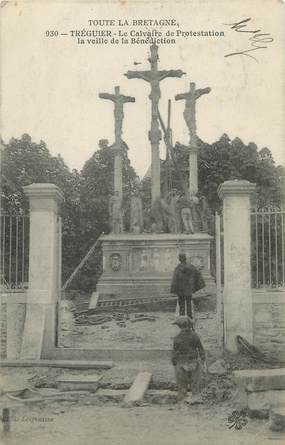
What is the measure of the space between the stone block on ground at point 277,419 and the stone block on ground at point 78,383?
247cm

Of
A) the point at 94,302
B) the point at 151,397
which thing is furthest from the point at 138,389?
the point at 94,302

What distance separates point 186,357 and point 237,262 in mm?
2061

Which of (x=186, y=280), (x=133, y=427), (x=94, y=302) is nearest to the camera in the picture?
(x=133, y=427)

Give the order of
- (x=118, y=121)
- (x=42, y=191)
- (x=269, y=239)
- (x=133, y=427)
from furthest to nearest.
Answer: (x=118, y=121)
(x=42, y=191)
(x=269, y=239)
(x=133, y=427)

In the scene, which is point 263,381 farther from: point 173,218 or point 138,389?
point 173,218

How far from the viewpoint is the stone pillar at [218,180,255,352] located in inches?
356

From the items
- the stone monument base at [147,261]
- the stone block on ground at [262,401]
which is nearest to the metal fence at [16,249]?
the stone block on ground at [262,401]

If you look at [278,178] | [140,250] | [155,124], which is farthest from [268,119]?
[278,178]

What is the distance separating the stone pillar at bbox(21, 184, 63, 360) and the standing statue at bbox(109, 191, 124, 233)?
8.49m

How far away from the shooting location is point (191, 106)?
1892 centimetres

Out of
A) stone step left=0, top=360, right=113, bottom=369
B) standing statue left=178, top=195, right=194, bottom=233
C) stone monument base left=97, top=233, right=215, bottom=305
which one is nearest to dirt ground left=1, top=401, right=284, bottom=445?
stone step left=0, top=360, right=113, bottom=369

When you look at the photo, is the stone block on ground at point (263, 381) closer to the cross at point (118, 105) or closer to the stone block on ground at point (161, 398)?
the stone block on ground at point (161, 398)

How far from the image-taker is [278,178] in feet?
84.2

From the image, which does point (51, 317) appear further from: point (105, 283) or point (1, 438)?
point (105, 283)
